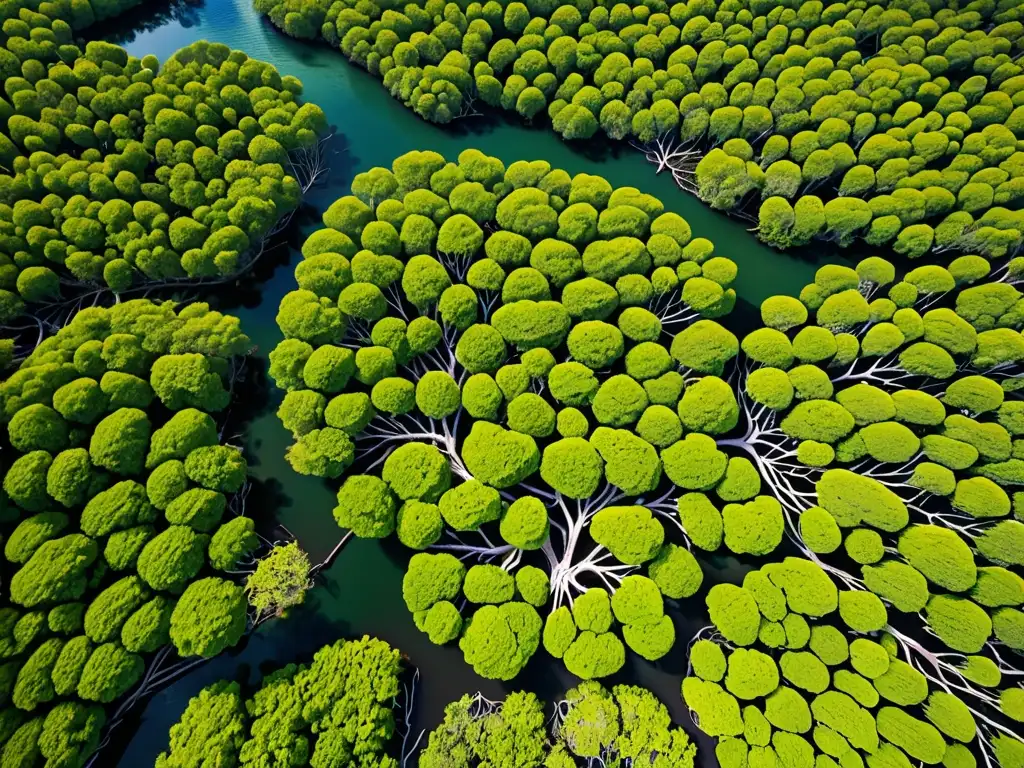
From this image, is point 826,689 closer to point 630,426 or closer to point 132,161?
point 630,426

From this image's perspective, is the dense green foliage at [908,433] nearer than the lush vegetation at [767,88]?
Yes

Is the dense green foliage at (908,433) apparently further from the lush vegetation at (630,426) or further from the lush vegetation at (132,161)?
A: the lush vegetation at (132,161)

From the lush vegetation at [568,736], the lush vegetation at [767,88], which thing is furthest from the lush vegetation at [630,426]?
the lush vegetation at [767,88]

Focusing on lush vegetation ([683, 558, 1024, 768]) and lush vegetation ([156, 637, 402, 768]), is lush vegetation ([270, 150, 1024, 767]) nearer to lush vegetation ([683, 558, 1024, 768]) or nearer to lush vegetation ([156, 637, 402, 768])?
lush vegetation ([683, 558, 1024, 768])

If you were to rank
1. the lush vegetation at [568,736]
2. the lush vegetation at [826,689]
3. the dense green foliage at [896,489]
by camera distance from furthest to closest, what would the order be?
the dense green foliage at [896,489] → the lush vegetation at [826,689] → the lush vegetation at [568,736]

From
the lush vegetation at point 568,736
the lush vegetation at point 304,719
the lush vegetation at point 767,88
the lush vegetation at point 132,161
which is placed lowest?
the lush vegetation at point 304,719

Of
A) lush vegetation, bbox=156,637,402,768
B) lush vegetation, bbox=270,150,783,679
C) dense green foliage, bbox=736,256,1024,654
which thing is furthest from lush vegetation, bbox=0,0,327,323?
dense green foliage, bbox=736,256,1024,654
